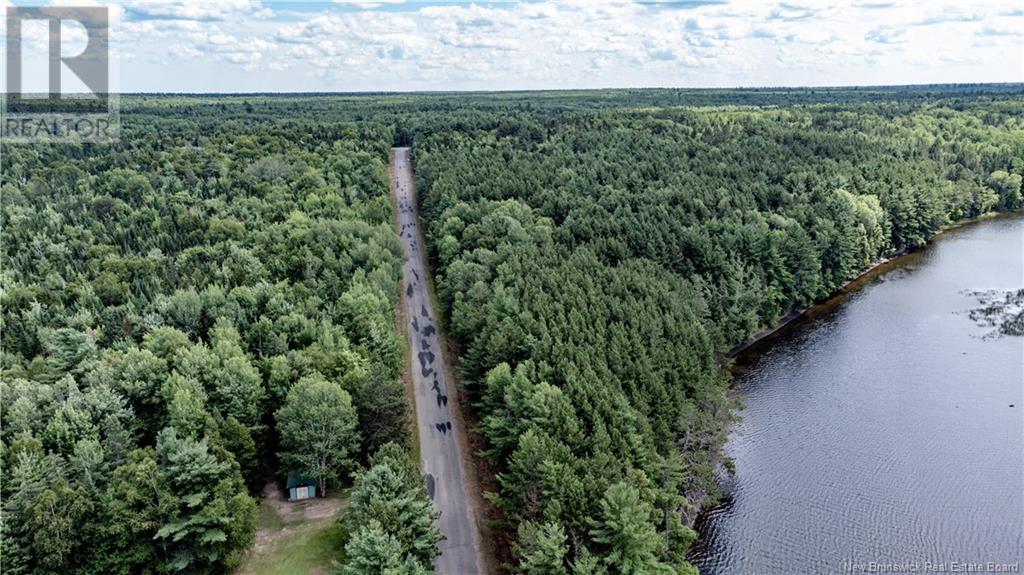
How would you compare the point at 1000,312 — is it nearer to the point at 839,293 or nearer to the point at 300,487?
the point at 839,293

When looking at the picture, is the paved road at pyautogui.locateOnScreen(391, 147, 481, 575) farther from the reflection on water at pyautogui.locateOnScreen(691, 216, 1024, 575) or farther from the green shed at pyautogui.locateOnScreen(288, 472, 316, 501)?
the reflection on water at pyautogui.locateOnScreen(691, 216, 1024, 575)

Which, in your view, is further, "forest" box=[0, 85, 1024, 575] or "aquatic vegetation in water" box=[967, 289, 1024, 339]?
"aquatic vegetation in water" box=[967, 289, 1024, 339]

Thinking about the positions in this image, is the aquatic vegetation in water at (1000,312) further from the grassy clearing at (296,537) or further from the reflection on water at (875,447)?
the grassy clearing at (296,537)

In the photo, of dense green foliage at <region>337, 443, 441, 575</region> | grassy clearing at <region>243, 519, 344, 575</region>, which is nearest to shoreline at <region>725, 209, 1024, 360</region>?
dense green foliage at <region>337, 443, 441, 575</region>

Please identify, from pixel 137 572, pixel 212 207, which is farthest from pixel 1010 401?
pixel 212 207

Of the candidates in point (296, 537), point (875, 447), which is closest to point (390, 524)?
point (296, 537)

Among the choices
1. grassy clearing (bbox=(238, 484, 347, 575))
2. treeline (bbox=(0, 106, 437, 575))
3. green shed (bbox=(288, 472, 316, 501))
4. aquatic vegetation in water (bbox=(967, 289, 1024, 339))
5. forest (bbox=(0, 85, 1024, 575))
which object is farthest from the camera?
aquatic vegetation in water (bbox=(967, 289, 1024, 339))
